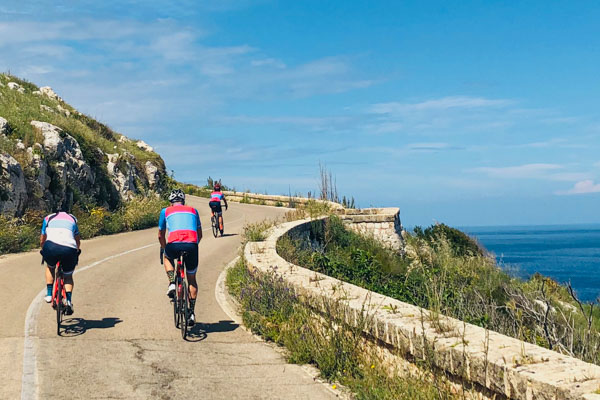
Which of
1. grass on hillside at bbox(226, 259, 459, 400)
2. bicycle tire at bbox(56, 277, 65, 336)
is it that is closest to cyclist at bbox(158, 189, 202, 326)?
grass on hillside at bbox(226, 259, 459, 400)

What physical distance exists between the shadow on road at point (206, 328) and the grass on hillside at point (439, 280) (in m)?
3.48

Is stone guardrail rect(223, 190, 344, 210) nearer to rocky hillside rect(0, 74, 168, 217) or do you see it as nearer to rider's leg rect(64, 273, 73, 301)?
rocky hillside rect(0, 74, 168, 217)

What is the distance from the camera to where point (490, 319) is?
9.51 m

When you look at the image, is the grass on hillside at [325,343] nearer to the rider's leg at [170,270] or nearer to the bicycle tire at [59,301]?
the rider's leg at [170,270]

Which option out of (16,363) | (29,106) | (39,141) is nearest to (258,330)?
(16,363)

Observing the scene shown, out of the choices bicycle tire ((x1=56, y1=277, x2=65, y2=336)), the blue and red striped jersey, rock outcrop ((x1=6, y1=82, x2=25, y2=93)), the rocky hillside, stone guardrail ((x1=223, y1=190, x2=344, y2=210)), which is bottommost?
bicycle tire ((x1=56, y1=277, x2=65, y2=336))

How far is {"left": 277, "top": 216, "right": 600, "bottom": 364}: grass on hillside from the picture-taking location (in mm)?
9961

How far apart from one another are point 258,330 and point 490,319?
3717 mm

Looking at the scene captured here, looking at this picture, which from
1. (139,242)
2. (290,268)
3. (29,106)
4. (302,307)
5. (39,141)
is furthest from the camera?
(29,106)

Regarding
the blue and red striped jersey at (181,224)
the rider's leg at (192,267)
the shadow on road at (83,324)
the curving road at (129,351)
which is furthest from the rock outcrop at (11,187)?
the rider's leg at (192,267)

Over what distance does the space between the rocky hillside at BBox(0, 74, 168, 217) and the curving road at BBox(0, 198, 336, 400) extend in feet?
27.2

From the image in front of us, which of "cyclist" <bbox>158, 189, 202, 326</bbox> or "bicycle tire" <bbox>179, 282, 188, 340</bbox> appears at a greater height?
"cyclist" <bbox>158, 189, 202, 326</bbox>

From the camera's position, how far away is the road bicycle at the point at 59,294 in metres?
9.32

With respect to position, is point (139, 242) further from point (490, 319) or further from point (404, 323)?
point (404, 323)
